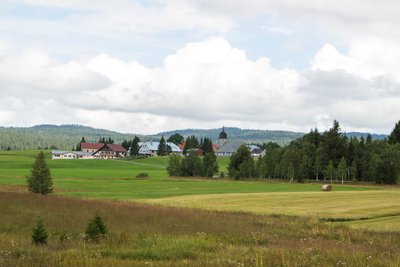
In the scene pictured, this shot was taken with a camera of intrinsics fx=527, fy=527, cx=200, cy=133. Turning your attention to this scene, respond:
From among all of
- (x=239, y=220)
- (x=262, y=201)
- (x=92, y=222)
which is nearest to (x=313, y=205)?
(x=262, y=201)

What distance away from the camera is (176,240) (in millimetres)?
20906

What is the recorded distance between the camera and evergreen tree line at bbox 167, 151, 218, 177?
131500 mm

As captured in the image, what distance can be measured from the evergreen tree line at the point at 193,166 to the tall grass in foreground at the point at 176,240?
92743 millimetres

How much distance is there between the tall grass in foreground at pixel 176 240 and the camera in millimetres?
14958

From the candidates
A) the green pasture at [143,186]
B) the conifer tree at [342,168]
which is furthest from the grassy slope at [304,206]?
the conifer tree at [342,168]

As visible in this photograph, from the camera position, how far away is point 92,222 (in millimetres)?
21547

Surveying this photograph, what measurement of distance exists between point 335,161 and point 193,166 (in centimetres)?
3670

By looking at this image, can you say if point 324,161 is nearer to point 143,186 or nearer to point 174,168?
point 174,168

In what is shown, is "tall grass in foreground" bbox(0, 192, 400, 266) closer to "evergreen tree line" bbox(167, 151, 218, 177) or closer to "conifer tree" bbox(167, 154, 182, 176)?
"evergreen tree line" bbox(167, 151, 218, 177)

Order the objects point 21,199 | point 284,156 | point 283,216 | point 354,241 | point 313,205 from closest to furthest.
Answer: point 354,241 < point 21,199 < point 283,216 < point 313,205 < point 284,156

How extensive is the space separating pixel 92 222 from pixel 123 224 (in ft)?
19.4

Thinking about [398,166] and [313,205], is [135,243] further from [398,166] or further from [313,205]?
[398,166]

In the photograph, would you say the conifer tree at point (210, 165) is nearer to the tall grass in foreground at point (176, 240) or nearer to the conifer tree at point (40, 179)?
the conifer tree at point (40, 179)

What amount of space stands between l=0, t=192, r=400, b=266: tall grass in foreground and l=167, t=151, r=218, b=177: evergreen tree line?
3651 inches
